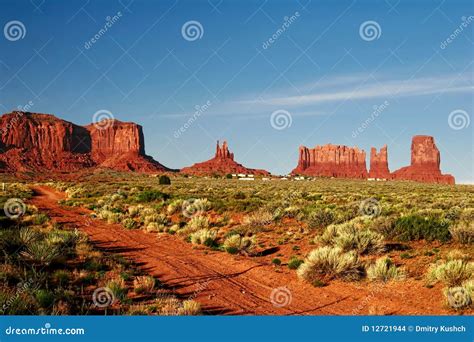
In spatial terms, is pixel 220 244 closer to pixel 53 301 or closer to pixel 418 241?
pixel 418 241

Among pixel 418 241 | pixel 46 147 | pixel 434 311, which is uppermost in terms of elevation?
pixel 46 147

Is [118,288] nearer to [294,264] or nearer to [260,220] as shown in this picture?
[294,264]

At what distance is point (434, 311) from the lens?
8.61m

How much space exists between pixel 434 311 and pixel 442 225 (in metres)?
6.58

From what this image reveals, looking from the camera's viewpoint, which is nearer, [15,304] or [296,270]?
[15,304]

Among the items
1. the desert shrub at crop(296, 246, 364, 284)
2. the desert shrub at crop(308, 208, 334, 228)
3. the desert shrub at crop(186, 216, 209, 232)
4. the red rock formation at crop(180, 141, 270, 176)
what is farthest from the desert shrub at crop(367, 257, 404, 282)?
the red rock formation at crop(180, 141, 270, 176)

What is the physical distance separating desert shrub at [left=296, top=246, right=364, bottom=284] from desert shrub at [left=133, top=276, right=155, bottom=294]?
4.17 meters

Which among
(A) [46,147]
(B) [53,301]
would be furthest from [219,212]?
(A) [46,147]

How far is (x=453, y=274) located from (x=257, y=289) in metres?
4.80
